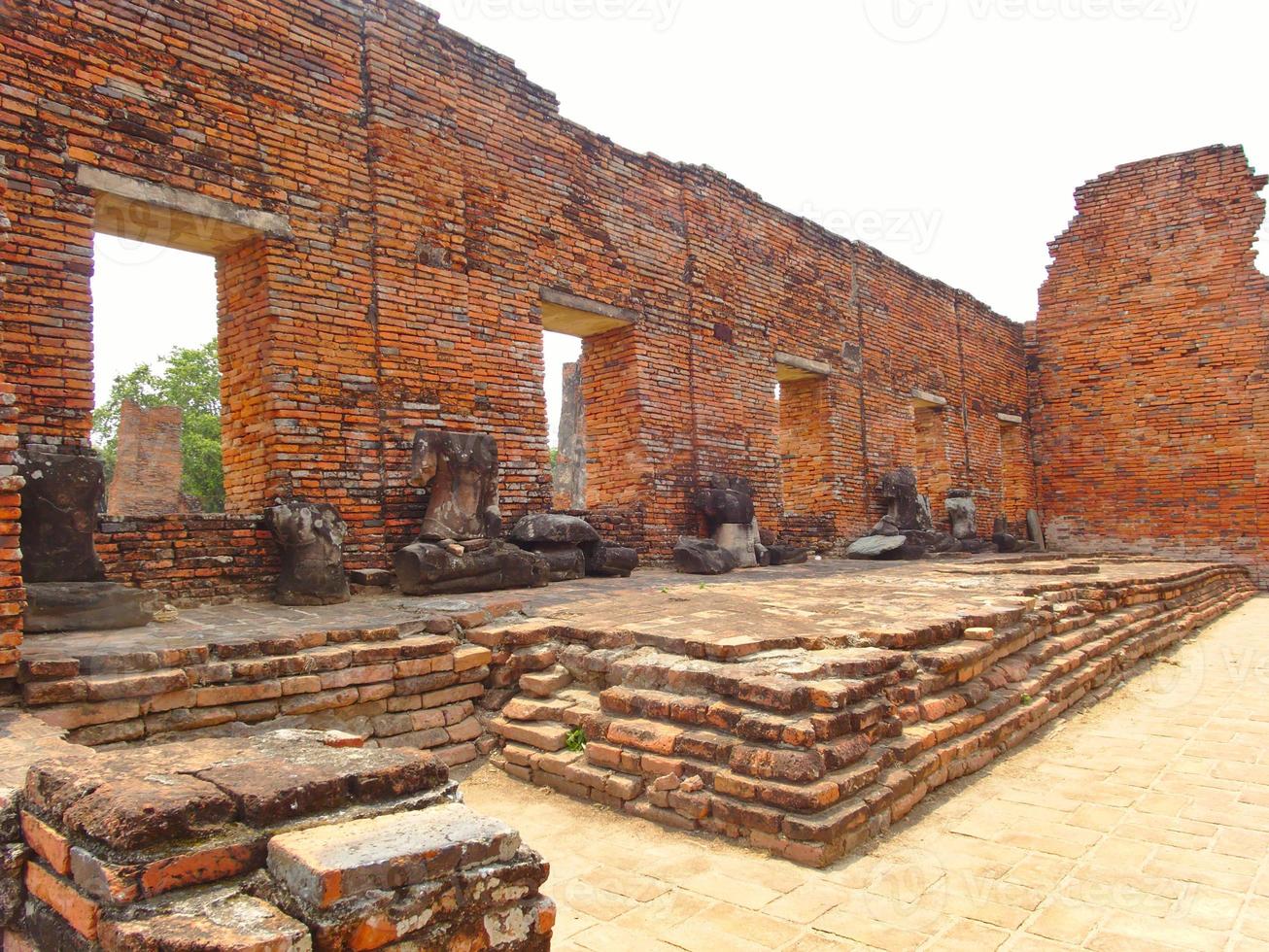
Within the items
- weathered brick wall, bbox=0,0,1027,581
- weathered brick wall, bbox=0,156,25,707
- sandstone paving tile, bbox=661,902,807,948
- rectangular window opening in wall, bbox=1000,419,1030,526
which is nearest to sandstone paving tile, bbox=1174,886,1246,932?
sandstone paving tile, bbox=661,902,807,948

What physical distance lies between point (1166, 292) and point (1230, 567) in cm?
A: 563

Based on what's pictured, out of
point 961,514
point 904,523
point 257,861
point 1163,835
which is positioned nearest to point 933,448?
point 961,514

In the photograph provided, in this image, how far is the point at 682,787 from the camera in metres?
3.68

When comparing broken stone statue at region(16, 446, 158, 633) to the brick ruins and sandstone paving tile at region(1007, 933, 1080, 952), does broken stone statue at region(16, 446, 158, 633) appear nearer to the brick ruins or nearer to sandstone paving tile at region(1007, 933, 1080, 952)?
the brick ruins

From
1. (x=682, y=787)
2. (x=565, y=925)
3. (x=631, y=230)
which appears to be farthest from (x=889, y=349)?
(x=565, y=925)

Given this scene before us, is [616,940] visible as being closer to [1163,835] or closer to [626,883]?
[626,883]

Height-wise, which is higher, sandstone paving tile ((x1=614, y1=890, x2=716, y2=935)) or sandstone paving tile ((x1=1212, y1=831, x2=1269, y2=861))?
sandstone paving tile ((x1=614, y1=890, x2=716, y2=935))

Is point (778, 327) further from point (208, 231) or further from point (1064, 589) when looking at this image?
point (208, 231)

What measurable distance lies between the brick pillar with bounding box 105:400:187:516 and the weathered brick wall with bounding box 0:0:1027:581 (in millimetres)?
9828

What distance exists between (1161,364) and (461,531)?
50.0 ft

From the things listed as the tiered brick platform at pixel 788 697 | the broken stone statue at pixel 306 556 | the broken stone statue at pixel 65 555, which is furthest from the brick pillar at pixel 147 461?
the tiered brick platform at pixel 788 697

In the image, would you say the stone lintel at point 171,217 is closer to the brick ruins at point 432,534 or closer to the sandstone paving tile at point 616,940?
the brick ruins at point 432,534

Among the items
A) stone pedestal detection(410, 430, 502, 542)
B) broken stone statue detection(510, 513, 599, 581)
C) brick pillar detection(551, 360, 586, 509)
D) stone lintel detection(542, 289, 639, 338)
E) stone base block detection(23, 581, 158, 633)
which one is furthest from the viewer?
brick pillar detection(551, 360, 586, 509)

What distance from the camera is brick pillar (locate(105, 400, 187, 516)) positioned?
15297 mm
